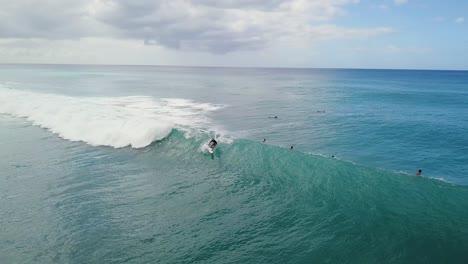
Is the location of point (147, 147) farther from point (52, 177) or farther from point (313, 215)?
point (313, 215)

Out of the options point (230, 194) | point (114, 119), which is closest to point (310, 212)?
point (230, 194)

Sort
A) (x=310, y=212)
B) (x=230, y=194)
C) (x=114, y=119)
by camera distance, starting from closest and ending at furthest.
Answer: (x=310, y=212) → (x=230, y=194) → (x=114, y=119)

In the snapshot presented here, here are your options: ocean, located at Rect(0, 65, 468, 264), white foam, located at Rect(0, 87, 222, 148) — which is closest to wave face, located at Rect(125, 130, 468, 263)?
ocean, located at Rect(0, 65, 468, 264)

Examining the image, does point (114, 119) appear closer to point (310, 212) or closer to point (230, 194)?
point (230, 194)

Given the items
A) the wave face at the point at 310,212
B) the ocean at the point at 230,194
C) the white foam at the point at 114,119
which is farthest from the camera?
the white foam at the point at 114,119

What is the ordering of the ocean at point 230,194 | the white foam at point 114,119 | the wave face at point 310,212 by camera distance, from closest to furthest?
the wave face at point 310,212
the ocean at point 230,194
the white foam at point 114,119

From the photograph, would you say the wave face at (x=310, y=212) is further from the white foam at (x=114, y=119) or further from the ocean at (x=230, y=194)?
the white foam at (x=114, y=119)

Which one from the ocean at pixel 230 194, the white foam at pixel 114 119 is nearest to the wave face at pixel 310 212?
the ocean at pixel 230 194

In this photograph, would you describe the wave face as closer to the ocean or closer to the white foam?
the ocean

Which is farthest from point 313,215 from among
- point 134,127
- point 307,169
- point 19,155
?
point 19,155
